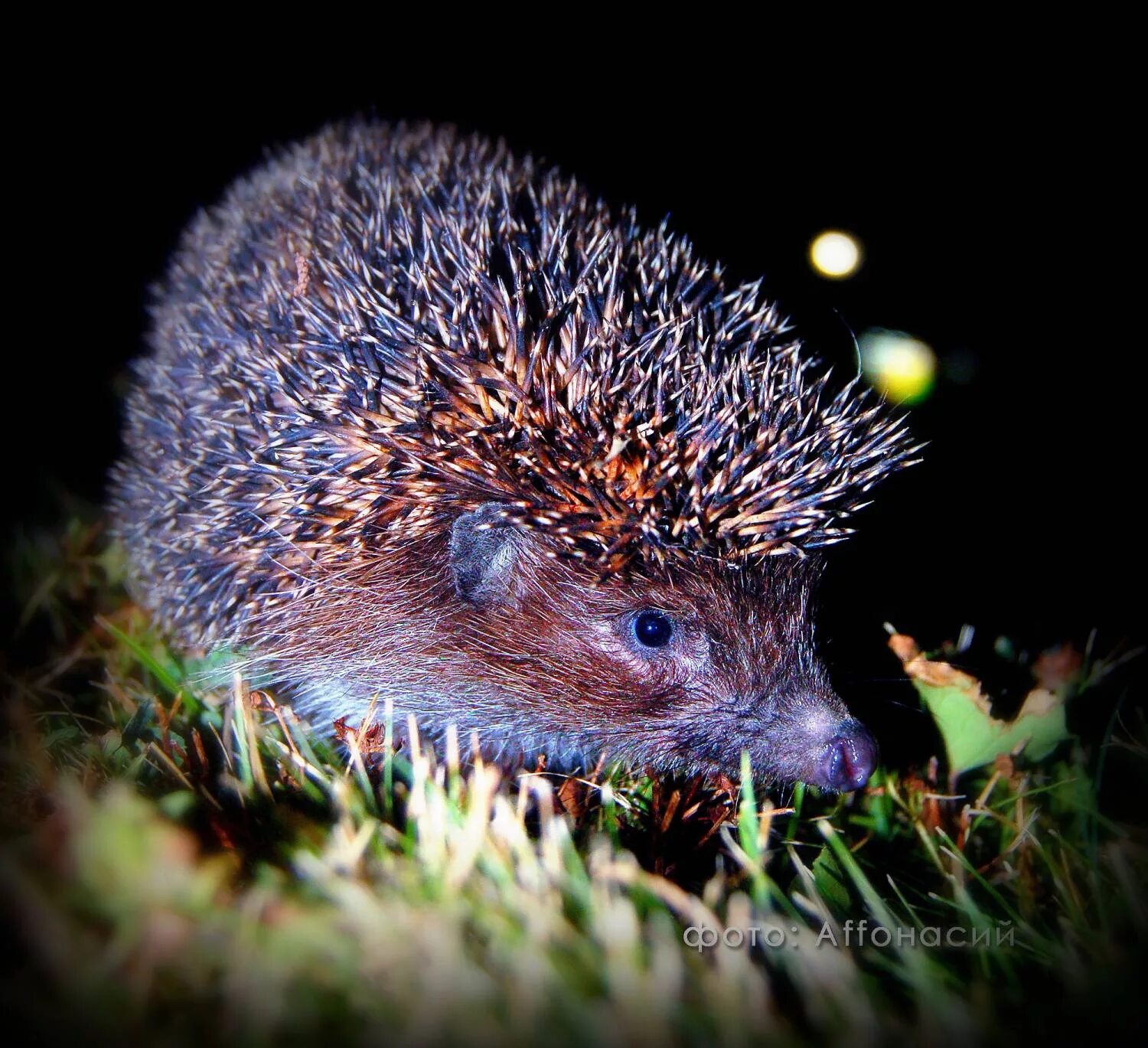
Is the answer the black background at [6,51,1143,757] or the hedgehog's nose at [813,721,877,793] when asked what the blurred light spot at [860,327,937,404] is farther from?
the hedgehog's nose at [813,721,877,793]

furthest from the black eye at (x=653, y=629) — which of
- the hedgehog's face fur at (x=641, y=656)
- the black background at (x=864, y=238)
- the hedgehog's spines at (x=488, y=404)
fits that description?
the black background at (x=864, y=238)

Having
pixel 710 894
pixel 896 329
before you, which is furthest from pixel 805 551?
pixel 896 329

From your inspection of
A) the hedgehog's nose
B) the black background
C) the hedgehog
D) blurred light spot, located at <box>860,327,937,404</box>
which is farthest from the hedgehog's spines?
the black background

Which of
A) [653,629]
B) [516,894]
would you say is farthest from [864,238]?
[516,894]

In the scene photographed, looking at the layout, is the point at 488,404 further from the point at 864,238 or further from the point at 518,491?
the point at 864,238

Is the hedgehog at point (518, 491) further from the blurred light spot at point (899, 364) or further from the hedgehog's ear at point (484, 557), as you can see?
the blurred light spot at point (899, 364)

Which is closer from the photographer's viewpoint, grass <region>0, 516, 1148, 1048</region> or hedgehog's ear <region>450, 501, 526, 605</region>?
grass <region>0, 516, 1148, 1048</region>
